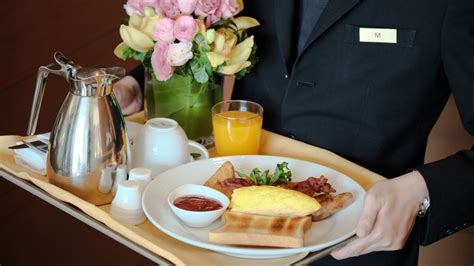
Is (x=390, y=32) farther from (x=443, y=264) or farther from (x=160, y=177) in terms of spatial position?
(x=443, y=264)

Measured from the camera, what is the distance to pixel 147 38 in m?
1.48

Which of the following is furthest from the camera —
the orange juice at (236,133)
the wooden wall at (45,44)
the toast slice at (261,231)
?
the wooden wall at (45,44)

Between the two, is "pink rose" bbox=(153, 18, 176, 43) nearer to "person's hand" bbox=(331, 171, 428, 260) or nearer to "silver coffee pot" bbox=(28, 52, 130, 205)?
"silver coffee pot" bbox=(28, 52, 130, 205)

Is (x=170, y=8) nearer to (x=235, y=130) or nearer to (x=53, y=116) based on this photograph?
(x=235, y=130)

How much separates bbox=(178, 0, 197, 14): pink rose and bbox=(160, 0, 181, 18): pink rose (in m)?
0.02

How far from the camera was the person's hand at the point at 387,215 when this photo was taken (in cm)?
121

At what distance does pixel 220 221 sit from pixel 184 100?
1.28 ft

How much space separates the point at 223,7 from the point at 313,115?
0.33 m

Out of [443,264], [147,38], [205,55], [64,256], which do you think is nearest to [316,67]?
[205,55]

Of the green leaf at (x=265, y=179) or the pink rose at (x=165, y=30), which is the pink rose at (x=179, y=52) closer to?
the pink rose at (x=165, y=30)

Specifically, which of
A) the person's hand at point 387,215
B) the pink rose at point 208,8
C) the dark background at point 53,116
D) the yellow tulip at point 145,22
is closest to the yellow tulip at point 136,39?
the yellow tulip at point 145,22

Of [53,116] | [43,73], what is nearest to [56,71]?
[43,73]

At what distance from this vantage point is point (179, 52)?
145 cm

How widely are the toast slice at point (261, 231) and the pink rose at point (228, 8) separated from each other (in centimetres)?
47
